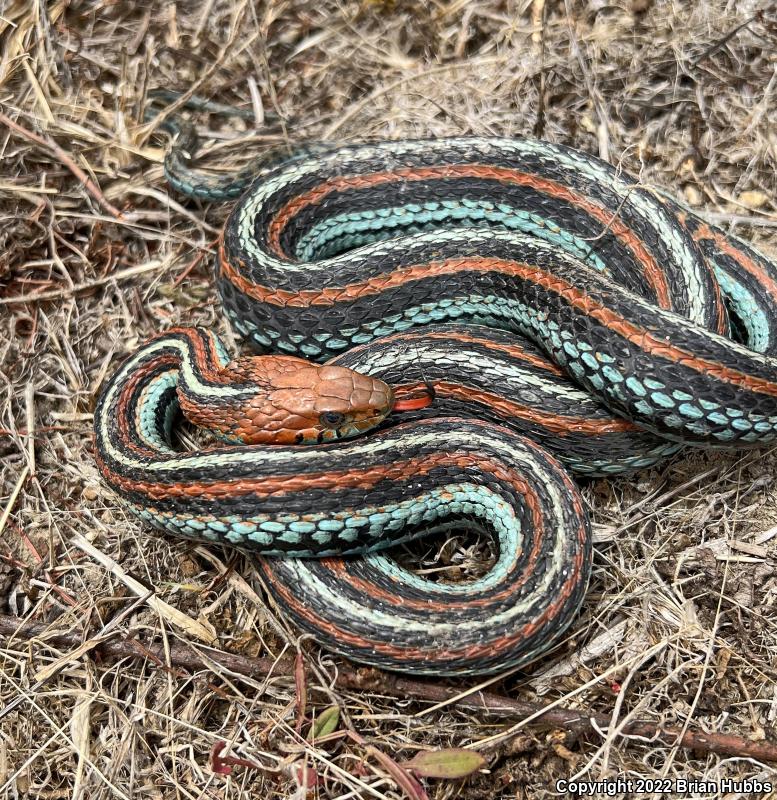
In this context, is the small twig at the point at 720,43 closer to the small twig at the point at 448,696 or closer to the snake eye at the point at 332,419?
the snake eye at the point at 332,419

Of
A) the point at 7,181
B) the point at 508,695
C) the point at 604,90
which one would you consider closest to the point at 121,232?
the point at 7,181

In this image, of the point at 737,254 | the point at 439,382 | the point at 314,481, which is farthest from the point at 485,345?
the point at 737,254

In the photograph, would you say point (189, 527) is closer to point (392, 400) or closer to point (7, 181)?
point (392, 400)

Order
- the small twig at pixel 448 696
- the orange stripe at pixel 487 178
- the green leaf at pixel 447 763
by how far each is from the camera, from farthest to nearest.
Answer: the orange stripe at pixel 487 178, the small twig at pixel 448 696, the green leaf at pixel 447 763

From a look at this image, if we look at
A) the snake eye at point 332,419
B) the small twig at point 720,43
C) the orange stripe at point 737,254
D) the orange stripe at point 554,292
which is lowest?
the snake eye at point 332,419

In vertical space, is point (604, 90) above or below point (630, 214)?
above

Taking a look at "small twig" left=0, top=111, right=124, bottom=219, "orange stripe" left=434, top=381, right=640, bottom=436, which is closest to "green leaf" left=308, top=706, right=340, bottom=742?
"orange stripe" left=434, top=381, right=640, bottom=436

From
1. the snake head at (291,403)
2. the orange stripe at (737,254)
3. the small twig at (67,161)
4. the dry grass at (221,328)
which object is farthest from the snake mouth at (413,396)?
the small twig at (67,161)

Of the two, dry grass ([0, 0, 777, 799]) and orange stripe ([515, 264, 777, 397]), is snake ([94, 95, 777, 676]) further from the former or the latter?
dry grass ([0, 0, 777, 799])
